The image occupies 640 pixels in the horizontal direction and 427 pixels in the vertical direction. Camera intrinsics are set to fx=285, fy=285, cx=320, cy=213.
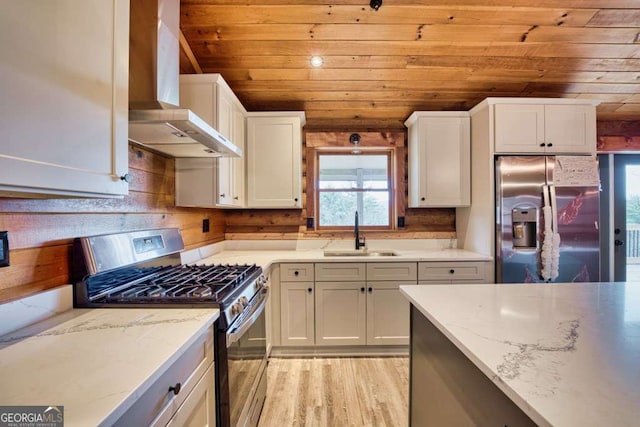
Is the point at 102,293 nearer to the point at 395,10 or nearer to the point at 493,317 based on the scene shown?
the point at 493,317

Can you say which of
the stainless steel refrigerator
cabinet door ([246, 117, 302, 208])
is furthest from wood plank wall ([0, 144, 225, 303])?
the stainless steel refrigerator

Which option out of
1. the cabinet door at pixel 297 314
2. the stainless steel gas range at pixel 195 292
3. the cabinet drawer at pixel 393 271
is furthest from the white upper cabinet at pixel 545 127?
the stainless steel gas range at pixel 195 292

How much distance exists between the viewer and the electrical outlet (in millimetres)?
968

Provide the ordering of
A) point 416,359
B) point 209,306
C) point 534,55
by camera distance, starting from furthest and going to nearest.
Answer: point 534,55 < point 416,359 < point 209,306

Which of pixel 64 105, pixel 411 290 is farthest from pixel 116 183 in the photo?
pixel 411 290

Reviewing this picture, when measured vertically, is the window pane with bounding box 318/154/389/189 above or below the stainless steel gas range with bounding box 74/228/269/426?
above

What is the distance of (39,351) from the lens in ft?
2.68

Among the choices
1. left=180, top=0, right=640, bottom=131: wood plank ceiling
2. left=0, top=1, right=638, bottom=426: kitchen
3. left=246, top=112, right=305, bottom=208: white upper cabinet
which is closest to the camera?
left=0, top=1, right=638, bottom=426: kitchen

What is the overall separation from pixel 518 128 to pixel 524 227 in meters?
0.87

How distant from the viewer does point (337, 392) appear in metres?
2.06

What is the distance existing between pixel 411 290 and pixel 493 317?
0.42 metres

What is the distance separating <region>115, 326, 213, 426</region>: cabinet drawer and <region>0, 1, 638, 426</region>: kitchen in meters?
0.62

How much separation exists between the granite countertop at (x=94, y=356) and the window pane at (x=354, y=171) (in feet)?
7.68

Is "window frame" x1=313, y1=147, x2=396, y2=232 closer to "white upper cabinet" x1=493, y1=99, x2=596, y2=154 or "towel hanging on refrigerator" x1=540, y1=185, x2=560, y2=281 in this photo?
"white upper cabinet" x1=493, y1=99, x2=596, y2=154
